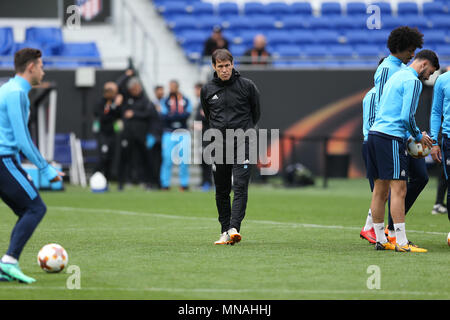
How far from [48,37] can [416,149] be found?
58.1 ft

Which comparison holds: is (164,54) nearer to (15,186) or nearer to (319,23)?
(319,23)

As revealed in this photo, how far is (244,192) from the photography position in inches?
379

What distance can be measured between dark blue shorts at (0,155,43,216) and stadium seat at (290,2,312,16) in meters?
22.1

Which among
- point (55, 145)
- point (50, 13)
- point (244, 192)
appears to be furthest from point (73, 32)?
point (244, 192)

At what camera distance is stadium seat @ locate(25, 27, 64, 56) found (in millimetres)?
24172

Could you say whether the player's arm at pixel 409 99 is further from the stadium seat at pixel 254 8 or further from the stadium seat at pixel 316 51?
the stadium seat at pixel 254 8

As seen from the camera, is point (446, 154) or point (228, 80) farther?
point (228, 80)

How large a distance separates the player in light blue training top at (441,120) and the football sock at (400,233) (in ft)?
2.80

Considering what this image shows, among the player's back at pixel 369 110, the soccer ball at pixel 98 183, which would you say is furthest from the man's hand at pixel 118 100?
the player's back at pixel 369 110

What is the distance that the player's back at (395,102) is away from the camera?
855 centimetres

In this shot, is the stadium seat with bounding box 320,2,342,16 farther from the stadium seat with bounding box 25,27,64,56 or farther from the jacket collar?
the jacket collar

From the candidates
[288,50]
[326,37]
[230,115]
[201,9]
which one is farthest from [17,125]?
[201,9]

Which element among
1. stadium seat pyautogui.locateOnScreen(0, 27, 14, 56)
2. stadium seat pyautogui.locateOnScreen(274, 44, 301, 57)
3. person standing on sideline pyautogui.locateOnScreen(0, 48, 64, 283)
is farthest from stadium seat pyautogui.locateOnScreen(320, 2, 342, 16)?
person standing on sideline pyautogui.locateOnScreen(0, 48, 64, 283)

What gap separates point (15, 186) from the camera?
6.86 m
